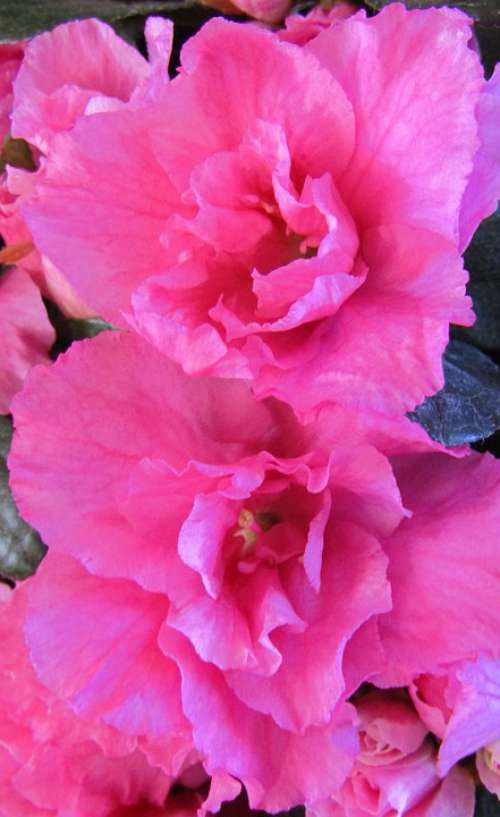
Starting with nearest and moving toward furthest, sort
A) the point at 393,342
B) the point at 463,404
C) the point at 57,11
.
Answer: the point at 393,342, the point at 463,404, the point at 57,11

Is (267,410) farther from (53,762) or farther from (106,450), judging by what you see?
(53,762)

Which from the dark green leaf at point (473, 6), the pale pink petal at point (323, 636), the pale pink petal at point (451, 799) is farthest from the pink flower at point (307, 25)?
the pale pink petal at point (451, 799)

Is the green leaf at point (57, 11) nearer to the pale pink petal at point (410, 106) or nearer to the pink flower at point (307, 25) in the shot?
the pink flower at point (307, 25)

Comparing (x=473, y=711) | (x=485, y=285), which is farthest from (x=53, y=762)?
(x=485, y=285)

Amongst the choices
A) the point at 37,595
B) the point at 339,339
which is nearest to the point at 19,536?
the point at 37,595

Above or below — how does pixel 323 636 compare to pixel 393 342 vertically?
below

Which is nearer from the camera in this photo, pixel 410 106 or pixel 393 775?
pixel 410 106
